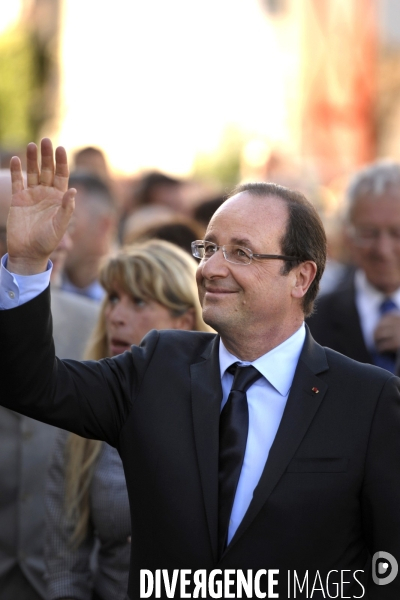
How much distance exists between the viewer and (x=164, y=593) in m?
2.83

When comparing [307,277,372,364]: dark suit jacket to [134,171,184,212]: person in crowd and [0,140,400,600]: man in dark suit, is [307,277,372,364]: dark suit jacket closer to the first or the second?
[0,140,400,600]: man in dark suit

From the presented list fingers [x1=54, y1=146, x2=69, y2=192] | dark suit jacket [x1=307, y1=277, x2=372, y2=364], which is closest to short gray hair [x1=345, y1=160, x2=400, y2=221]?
dark suit jacket [x1=307, y1=277, x2=372, y2=364]

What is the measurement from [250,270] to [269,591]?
0.99m

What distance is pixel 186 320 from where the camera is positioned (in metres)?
4.23

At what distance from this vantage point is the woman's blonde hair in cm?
392

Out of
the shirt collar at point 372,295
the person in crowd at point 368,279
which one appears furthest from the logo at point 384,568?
the shirt collar at point 372,295

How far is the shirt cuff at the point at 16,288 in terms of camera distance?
2717 mm

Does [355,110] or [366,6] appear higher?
[366,6]

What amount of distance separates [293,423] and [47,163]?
3.56 feet

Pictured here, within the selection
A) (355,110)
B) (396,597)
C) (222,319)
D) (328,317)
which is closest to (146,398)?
(222,319)

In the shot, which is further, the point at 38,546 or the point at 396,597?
the point at 38,546

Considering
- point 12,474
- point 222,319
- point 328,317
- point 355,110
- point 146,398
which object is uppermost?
point 222,319

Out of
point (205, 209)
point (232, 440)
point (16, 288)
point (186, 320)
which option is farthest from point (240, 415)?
point (205, 209)

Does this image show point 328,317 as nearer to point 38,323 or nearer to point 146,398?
point 146,398
